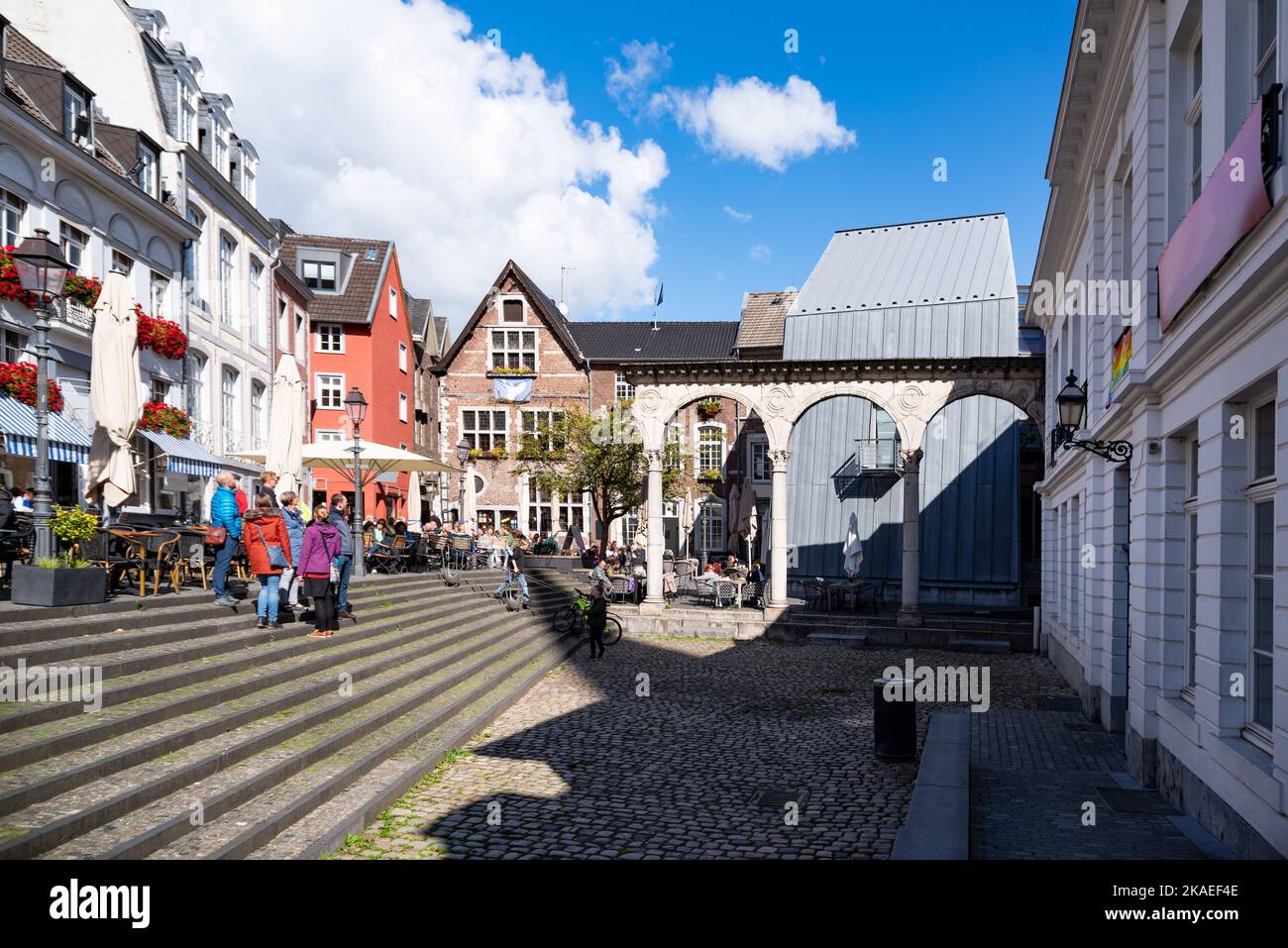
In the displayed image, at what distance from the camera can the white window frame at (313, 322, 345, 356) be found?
108 ft

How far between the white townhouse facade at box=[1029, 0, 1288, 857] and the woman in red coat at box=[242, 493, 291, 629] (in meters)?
9.37

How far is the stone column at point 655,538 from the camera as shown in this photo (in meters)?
22.6

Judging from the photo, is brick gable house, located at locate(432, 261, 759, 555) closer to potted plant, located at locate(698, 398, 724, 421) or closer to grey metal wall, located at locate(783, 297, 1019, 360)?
potted plant, located at locate(698, 398, 724, 421)

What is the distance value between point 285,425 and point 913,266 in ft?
71.7

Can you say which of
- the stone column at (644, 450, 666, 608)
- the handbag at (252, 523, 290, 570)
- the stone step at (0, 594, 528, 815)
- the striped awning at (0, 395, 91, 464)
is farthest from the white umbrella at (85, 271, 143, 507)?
the stone column at (644, 450, 666, 608)

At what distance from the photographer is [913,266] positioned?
99.7 feet

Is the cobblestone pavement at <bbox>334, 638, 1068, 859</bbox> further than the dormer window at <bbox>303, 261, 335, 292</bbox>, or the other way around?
the dormer window at <bbox>303, 261, 335, 292</bbox>

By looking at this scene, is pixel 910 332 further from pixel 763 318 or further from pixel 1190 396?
pixel 1190 396

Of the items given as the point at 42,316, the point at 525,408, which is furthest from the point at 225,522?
the point at 525,408

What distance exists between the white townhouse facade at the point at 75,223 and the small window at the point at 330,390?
40.4ft

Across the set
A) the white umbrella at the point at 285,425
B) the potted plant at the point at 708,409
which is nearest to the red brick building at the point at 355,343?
the potted plant at the point at 708,409

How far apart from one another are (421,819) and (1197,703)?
20.3ft

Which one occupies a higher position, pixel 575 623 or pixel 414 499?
pixel 414 499
